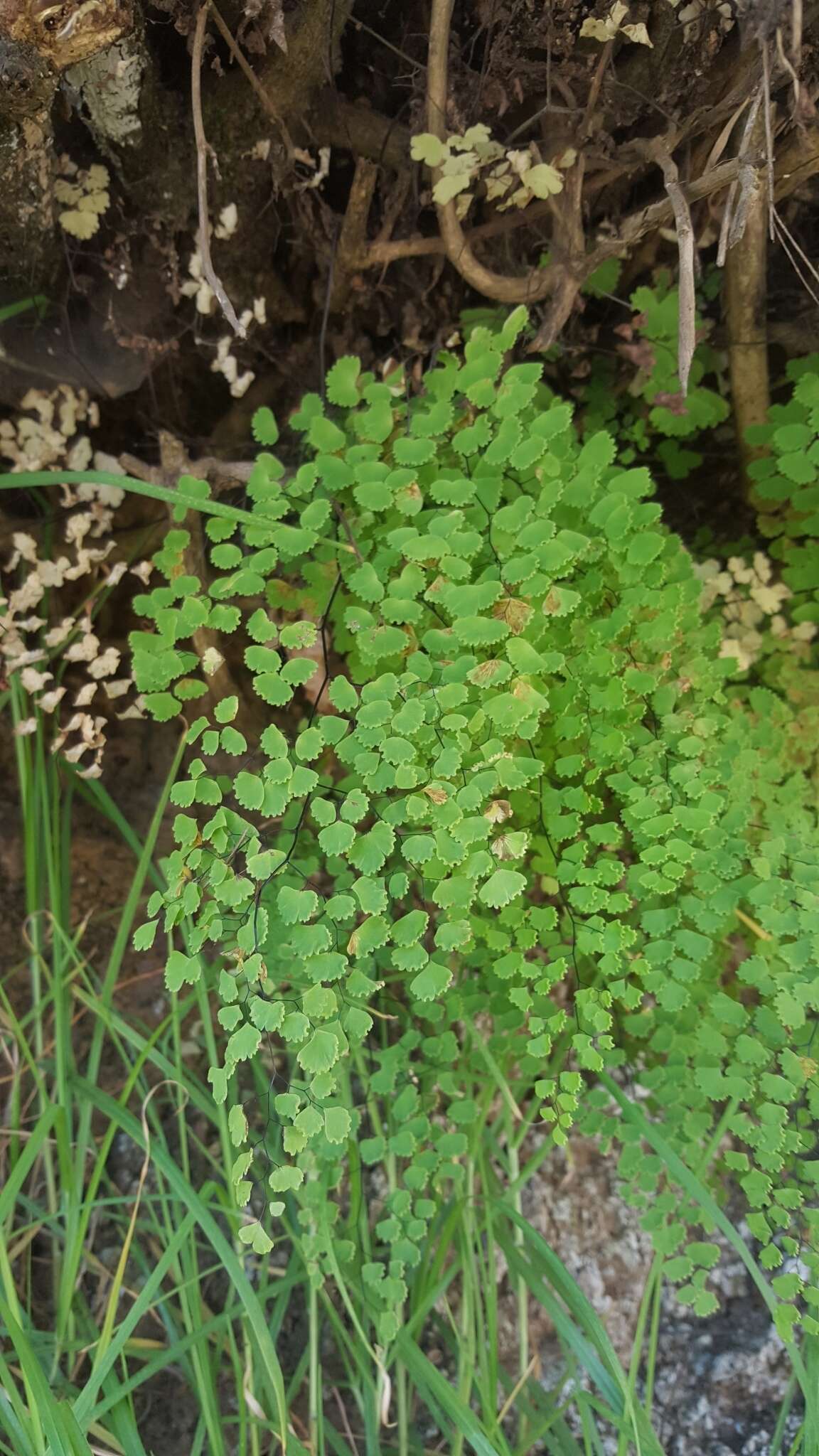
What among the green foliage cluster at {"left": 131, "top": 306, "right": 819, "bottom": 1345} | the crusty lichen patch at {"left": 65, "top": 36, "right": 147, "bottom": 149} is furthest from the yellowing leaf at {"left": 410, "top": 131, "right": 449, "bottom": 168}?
the crusty lichen patch at {"left": 65, "top": 36, "right": 147, "bottom": 149}

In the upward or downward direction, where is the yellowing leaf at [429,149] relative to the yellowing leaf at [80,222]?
downward

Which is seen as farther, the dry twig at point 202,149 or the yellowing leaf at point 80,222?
the yellowing leaf at point 80,222

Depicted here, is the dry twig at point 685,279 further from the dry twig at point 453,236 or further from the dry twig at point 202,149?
the dry twig at point 202,149

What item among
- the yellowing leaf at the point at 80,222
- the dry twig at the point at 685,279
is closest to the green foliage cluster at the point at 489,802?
the dry twig at the point at 685,279

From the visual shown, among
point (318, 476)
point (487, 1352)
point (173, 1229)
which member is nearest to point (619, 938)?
point (318, 476)

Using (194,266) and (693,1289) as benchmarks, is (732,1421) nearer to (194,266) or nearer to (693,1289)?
(693,1289)

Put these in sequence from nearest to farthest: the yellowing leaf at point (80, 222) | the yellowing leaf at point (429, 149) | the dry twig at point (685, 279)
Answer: the dry twig at point (685, 279) → the yellowing leaf at point (429, 149) → the yellowing leaf at point (80, 222)

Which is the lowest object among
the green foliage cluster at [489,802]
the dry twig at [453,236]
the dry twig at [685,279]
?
the green foliage cluster at [489,802]

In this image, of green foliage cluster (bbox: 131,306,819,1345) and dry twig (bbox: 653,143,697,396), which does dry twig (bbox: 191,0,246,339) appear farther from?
dry twig (bbox: 653,143,697,396)

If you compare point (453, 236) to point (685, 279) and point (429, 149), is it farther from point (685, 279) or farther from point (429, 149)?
point (685, 279)
